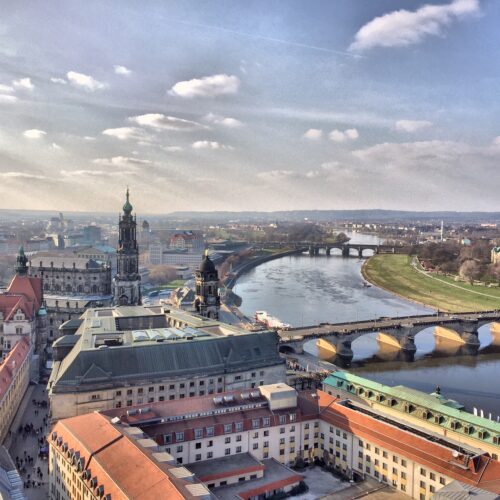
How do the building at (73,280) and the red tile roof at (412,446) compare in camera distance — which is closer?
the red tile roof at (412,446)

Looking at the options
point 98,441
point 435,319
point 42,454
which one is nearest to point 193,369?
point 42,454

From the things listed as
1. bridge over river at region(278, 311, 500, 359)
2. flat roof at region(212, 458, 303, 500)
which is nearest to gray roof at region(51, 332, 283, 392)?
flat roof at region(212, 458, 303, 500)

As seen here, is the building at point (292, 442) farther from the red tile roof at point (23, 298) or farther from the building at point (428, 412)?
the red tile roof at point (23, 298)

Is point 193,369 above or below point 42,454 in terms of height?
above

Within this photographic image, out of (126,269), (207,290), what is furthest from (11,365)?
(126,269)

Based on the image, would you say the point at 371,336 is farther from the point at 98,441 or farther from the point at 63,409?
the point at 98,441

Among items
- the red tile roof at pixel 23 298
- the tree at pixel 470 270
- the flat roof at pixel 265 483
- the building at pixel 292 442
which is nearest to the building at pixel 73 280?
the red tile roof at pixel 23 298

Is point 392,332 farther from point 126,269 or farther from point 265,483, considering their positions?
point 265,483
